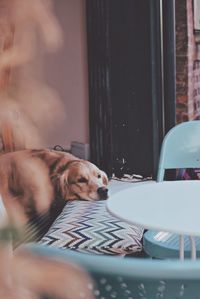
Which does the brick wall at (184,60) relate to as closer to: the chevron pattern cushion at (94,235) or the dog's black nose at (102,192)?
the dog's black nose at (102,192)

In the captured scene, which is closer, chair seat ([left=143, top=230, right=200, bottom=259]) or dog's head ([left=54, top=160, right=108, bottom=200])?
chair seat ([left=143, top=230, right=200, bottom=259])

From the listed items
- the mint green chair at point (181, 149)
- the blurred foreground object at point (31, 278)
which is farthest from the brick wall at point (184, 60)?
the blurred foreground object at point (31, 278)

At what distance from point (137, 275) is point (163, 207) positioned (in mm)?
A: 811

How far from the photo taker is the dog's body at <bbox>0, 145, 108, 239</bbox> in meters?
2.52

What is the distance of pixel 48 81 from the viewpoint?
3.05 m

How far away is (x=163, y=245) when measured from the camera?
1957mm

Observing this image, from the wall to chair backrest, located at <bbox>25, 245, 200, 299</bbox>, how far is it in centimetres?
226

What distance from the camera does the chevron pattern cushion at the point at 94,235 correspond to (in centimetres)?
234

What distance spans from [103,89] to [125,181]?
0.65 m

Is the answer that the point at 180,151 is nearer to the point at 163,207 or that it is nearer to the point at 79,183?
the point at 79,183

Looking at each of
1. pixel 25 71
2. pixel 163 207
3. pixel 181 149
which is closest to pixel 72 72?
pixel 25 71

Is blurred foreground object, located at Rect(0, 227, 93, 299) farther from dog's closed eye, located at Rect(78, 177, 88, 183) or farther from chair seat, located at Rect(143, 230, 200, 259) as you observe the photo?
dog's closed eye, located at Rect(78, 177, 88, 183)

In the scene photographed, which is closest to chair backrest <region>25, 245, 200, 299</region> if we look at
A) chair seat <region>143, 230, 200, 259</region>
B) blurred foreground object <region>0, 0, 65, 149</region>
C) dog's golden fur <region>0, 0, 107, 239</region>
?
blurred foreground object <region>0, 0, 65, 149</region>

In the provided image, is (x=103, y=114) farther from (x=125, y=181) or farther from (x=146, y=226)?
(x=146, y=226)
